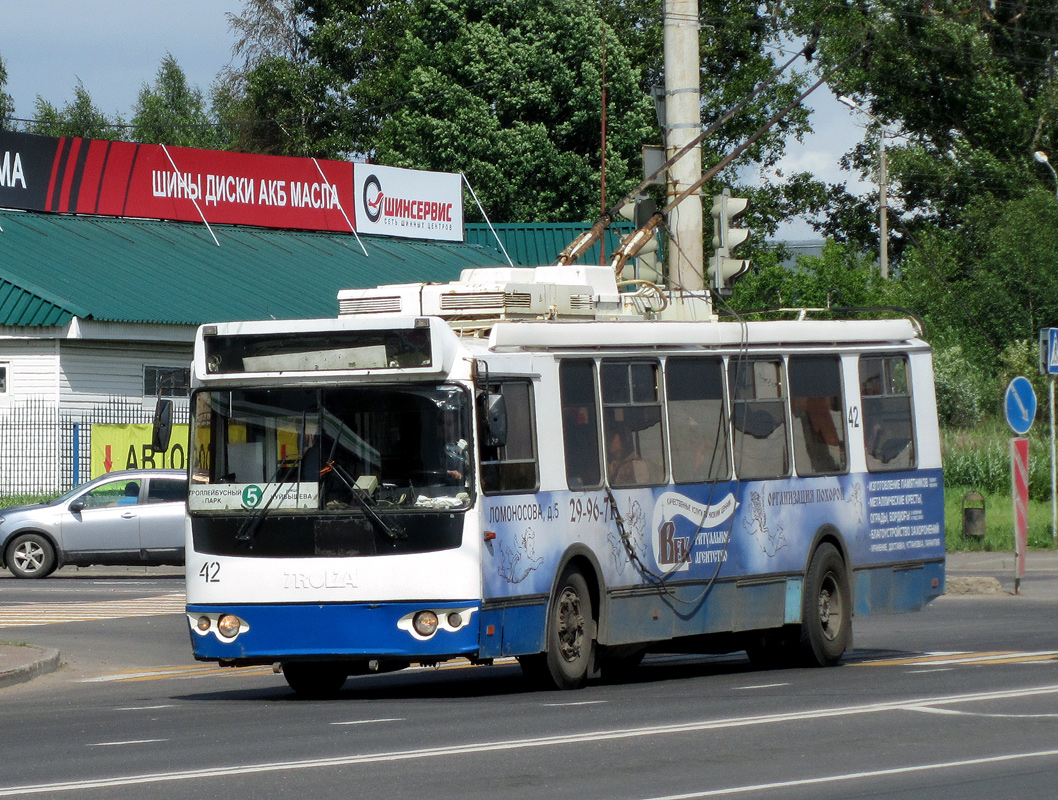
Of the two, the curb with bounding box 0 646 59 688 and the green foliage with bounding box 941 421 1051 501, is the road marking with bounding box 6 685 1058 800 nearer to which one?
the curb with bounding box 0 646 59 688

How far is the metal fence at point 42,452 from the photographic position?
111ft

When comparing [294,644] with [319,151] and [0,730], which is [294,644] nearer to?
[0,730]

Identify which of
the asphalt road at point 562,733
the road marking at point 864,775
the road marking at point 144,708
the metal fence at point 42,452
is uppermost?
the metal fence at point 42,452

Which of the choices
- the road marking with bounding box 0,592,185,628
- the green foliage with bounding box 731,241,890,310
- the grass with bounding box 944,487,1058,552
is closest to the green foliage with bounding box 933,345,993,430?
the green foliage with bounding box 731,241,890,310

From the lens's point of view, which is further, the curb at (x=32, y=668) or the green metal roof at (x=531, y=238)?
the green metal roof at (x=531, y=238)

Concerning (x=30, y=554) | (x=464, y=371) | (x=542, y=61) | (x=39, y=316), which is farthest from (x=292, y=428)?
(x=542, y=61)

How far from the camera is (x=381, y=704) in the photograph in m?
12.2

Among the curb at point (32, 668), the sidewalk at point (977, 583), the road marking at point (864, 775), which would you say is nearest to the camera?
the road marking at point (864, 775)

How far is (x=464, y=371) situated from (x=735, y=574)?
330cm

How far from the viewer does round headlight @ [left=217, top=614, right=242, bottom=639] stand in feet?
40.0

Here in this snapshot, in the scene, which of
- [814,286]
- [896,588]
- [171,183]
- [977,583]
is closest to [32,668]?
[896,588]

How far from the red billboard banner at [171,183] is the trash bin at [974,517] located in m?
20.0

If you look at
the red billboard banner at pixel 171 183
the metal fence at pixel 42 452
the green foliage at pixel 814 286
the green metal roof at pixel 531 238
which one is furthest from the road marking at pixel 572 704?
the green metal roof at pixel 531 238

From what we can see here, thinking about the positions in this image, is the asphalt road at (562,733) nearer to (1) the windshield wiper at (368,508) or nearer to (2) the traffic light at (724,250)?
(1) the windshield wiper at (368,508)
